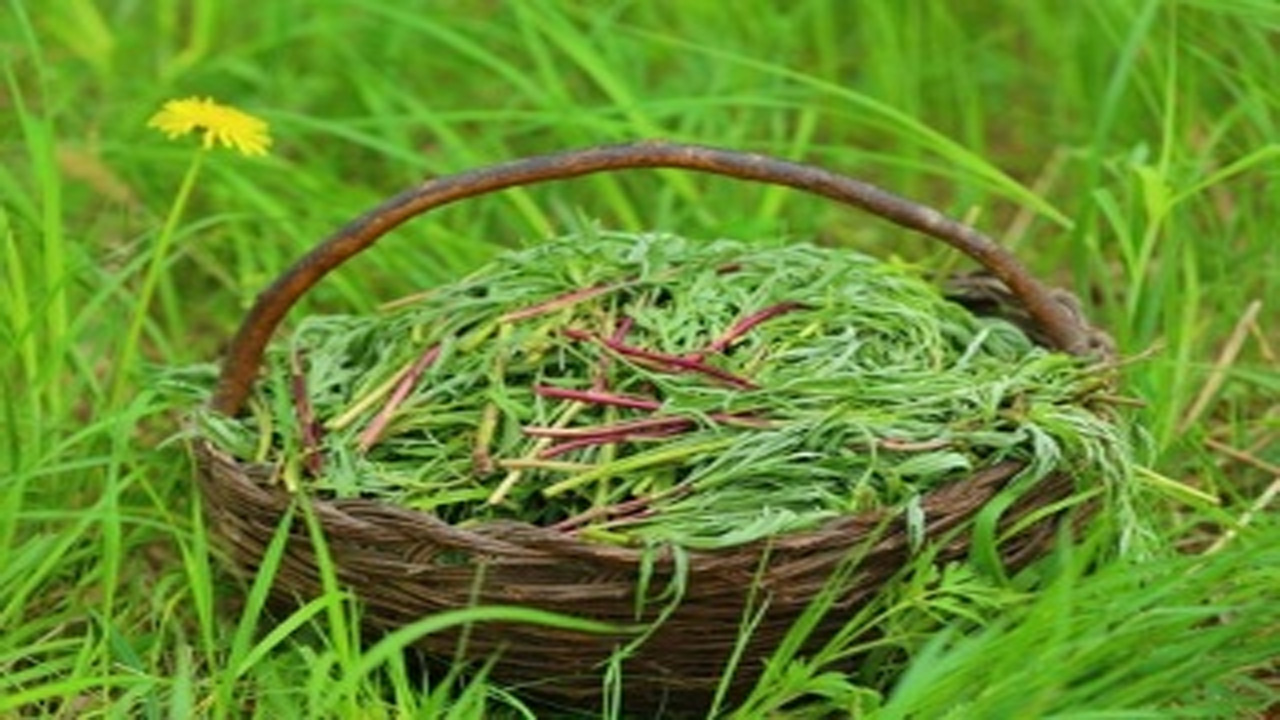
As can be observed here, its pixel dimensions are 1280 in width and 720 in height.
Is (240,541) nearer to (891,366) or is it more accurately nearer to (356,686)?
(356,686)

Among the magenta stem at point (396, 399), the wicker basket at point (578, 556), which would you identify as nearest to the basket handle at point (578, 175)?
the wicker basket at point (578, 556)

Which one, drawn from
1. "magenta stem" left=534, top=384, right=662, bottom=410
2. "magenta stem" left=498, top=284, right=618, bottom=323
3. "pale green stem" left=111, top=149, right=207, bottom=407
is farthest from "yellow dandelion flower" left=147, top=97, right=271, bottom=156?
"magenta stem" left=534, top=384, right=662, bottom=410

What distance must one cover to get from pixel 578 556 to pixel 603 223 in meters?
1.13

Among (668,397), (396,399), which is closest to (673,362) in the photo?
(668,397)

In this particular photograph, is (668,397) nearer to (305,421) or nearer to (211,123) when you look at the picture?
(305,421)

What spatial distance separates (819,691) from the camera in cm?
201

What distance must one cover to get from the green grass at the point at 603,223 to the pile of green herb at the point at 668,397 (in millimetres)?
124

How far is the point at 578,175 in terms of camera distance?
2188mm

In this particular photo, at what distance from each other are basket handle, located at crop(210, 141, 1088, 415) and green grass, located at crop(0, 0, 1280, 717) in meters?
0.21

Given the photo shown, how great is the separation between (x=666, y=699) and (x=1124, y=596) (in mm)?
404

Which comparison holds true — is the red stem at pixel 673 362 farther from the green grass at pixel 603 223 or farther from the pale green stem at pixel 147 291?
the pale green stem at pixel 147 291

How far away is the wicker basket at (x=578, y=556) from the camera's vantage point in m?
1.99

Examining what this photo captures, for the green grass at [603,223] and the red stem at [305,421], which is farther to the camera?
the red stem at [305,421]

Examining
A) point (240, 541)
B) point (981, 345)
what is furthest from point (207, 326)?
point (981, 345)
